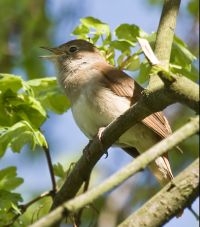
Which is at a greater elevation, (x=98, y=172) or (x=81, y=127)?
(x=81, y=127)

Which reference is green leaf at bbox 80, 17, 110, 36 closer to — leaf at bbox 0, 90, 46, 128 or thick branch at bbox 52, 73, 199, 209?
leaf at bbox 0, 90, 46, 128

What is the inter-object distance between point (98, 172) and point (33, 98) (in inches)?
144

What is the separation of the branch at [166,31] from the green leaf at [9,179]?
1.24 meters

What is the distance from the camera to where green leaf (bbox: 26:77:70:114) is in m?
4.84

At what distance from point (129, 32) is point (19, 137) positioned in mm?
1238

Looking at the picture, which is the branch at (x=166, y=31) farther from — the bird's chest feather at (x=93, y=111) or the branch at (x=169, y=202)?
the branch at (x=169, y=202)

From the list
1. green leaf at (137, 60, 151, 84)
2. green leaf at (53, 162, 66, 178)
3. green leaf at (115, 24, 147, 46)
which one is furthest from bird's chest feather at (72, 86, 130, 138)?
green leaf at (115, 24, 147, 46)

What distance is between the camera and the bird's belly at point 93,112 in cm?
526

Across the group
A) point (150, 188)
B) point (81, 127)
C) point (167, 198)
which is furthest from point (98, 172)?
point (167, 198)

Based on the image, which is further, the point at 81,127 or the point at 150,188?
the point at 150,188

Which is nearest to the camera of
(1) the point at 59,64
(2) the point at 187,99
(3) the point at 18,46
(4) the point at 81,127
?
(2) the point at 187,99

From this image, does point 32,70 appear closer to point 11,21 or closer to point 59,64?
point 11,21

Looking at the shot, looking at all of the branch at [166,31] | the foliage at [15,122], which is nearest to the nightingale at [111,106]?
the foliage at [15,122]

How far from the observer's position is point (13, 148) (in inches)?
168
